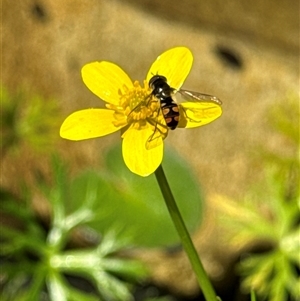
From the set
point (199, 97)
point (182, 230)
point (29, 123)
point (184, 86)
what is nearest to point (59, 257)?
point (29, 123)

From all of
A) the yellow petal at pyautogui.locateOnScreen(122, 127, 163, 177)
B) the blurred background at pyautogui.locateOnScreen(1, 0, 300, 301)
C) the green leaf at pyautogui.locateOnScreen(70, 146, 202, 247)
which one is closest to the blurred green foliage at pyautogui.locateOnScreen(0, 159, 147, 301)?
the green leaf at pyautogui.locateOnScreen(70, 146, 202, 247)

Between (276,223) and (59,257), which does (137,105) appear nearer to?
(59,257)

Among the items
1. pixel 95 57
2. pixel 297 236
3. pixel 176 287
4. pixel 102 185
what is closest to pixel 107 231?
pixel 102 185

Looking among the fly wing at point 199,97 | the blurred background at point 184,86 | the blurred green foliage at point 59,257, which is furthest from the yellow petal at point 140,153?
the blurred background at point 184,86

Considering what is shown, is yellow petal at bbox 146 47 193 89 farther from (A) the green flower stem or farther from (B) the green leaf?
(B) the green leaf

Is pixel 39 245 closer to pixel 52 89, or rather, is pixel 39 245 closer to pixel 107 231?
pixel 107 231

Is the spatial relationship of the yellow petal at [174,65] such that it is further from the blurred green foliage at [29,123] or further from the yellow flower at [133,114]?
the blurred green foliage at [29,123]
